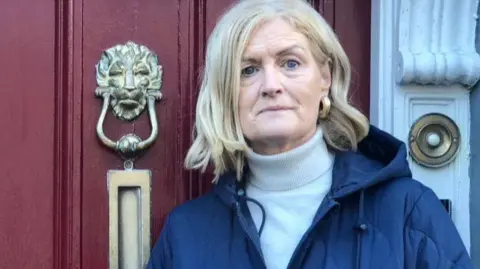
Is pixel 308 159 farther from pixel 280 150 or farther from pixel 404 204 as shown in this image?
pixel 404 204

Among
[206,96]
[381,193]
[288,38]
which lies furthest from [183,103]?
[381,193]

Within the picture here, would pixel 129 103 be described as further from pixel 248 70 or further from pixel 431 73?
pixel 431 73

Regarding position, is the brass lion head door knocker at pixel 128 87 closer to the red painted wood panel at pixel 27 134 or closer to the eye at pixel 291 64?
the red painted wood panel at pixel 27 134

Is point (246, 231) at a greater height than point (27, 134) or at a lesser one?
lesser

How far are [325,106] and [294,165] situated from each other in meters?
0.10

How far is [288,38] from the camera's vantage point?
4.61 ft

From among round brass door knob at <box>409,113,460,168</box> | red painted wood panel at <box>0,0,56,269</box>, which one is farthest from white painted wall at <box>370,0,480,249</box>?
red painted wood panel at <box>0,0,56,269</box>

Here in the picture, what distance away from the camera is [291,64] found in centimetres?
141

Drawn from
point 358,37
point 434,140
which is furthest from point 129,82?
point 434,140

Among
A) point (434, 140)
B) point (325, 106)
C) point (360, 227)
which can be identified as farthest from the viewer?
point (434, 140)

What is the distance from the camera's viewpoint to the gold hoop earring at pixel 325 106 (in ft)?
4.76

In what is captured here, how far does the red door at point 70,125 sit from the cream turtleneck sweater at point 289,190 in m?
0.18

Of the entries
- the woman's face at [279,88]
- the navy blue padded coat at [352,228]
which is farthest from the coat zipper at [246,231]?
the woman's face at [279,88]

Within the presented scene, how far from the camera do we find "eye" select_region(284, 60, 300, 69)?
1410mm
